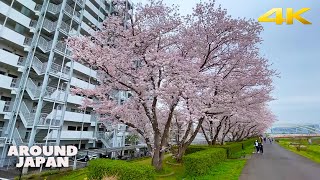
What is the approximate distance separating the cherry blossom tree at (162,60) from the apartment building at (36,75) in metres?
7.98

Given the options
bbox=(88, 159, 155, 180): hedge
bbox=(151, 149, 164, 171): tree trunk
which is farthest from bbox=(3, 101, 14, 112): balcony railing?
bbox=(151, 149, 164, 171): tree trunk

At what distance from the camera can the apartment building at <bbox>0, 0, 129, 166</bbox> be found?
21.1 metres

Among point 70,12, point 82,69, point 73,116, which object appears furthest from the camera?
point 82,69

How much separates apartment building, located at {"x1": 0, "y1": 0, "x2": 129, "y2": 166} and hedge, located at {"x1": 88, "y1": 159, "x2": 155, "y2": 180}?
34.4 ft

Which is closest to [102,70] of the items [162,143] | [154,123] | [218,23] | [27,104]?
[154,123]

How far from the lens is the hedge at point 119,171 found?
8430mm

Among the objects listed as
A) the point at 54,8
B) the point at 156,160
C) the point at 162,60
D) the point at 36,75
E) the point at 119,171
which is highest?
the point at 54,8

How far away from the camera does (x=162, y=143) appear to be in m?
12.9

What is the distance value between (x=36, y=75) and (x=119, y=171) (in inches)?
836

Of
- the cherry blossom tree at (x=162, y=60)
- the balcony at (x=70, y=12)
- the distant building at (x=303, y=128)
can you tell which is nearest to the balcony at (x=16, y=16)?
the balcony at (x=70, y=12)

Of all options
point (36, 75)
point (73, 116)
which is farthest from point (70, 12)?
point (73, 116)

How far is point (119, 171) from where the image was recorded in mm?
8617

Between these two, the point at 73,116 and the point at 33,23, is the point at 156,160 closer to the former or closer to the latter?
the point at 73,116

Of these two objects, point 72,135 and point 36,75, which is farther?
point 72,135
